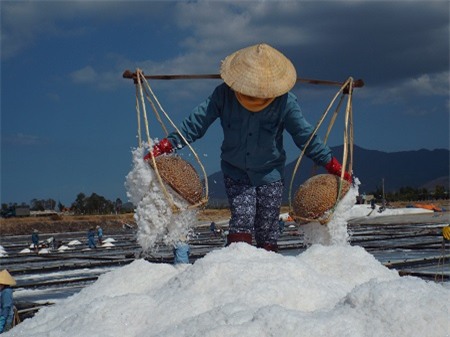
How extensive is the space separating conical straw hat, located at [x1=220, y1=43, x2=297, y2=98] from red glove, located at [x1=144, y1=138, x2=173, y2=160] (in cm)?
48

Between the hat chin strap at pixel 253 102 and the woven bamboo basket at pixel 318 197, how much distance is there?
1.68 ft

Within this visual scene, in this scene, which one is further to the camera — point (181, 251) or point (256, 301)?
point (181, 251)

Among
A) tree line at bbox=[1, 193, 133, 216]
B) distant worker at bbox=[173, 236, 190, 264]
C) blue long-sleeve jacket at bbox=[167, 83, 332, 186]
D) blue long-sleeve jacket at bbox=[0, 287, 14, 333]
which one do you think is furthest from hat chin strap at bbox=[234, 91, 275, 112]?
tree line at bbox=[1, 193, 133, 216]

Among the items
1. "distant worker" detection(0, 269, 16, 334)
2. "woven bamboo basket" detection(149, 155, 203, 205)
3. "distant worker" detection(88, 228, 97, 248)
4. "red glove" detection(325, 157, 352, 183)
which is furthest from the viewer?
"distant worker" detection(88, 228, 97, 248)

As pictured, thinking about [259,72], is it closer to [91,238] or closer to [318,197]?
[318,197]

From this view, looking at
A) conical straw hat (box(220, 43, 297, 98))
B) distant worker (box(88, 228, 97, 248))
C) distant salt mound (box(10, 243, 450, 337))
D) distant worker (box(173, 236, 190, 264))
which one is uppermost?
conical straw hat (box(220, 43, 297, 98))

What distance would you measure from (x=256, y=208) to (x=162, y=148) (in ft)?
2.10

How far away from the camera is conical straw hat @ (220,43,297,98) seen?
3727mm

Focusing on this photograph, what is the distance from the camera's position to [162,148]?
12.7 ft

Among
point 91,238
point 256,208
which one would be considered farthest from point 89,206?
point 256,208

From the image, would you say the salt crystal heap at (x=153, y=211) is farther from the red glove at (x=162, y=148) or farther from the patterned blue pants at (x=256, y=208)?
the patterned blue pants at (x=256, y=208)

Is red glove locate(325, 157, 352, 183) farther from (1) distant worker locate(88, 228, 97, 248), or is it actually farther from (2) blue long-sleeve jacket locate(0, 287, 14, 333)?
(1) distant worker locate(88, 228, 97, 248)

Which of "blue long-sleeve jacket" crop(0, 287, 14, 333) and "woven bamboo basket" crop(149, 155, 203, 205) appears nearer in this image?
"woven bamboo basket" crop(149, 155, 203, 205)

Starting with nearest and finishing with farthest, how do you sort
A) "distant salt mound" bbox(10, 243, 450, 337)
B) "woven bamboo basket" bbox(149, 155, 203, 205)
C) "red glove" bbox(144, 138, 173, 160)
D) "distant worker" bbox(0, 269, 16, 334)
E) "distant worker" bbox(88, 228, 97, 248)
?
"distant salt mound" bbox(10, 243, 450, 337), "woven bamboo basket" bbox(149, 155, 203, 205), "red glove" bbox(144, 138, 173, 160), "distant worker" bbox(0, 269, 16, 334), "distant worker" bbox(88, 228, 97, 248)
